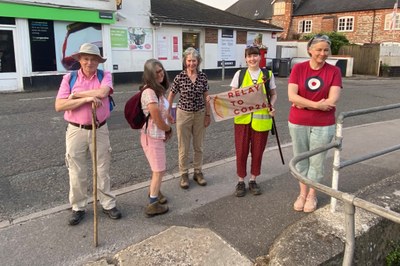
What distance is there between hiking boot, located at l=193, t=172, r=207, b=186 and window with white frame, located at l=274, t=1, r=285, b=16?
143 feet

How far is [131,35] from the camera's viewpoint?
16.7 m

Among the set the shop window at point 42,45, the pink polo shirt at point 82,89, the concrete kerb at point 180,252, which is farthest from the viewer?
the shop window at point 42,45

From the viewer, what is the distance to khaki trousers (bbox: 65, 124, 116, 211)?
3.52m

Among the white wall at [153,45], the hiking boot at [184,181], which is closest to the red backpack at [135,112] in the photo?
the hiking boot at [184,181]

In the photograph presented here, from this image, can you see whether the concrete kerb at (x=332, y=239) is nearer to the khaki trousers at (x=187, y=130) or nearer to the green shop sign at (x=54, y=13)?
the khaki trousers at (x=187, y=130)

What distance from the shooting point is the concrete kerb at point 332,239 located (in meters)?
2.78

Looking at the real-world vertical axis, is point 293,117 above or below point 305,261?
above

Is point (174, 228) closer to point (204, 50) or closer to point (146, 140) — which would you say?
point (146, 140)

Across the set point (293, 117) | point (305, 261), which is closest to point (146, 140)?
point (293, 117)

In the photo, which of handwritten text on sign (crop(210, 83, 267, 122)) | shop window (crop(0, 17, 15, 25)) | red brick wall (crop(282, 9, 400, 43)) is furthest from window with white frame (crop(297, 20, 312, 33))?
handwritten text on sign (crop(210, 83, 267, 122))

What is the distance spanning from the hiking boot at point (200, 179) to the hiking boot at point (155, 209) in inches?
35.2

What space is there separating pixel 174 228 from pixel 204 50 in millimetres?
17169

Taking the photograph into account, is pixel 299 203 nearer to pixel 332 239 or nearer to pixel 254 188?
pixel 254 188

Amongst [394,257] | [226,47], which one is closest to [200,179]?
[394,257]
